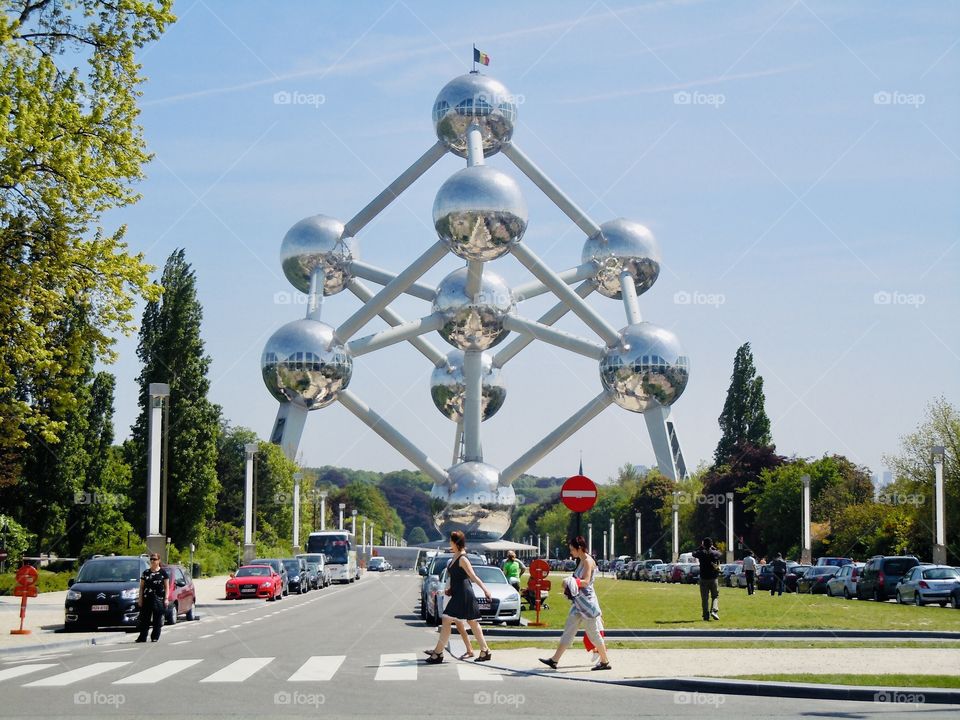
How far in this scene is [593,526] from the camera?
6240 inches

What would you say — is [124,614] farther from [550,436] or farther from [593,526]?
[593,526]

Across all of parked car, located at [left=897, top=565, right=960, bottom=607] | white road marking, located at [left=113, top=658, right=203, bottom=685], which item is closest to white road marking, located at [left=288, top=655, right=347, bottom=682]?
white road marking, located at [left=113, top=658, right=203, bottom=685]

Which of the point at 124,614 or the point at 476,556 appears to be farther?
the point at 476,556

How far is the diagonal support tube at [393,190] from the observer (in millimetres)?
57812

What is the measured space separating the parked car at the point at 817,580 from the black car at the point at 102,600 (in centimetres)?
2756

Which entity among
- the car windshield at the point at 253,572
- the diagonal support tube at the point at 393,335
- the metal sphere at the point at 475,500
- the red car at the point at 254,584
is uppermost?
the diagonal support tube at the point at 393,335

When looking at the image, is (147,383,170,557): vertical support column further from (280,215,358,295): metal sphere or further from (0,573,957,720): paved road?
(280,215,358,295): metal sphere

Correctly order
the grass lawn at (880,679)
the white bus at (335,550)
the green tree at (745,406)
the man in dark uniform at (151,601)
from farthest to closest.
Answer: the green tree at (745,406), the white bus at (335,550), the man in dark uniform at (151,601), the grass lawn at (880,679)

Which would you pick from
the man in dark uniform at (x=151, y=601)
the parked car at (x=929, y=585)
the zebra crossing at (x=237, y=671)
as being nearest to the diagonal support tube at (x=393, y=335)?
the parked car at (x=929, y=585)

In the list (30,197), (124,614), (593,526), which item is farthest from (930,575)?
(593,526)

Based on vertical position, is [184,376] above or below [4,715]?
above

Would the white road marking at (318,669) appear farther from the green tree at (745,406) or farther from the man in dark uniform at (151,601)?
the green tree at (745,406)

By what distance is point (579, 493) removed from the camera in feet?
71.8

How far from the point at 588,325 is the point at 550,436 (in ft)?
20.7
